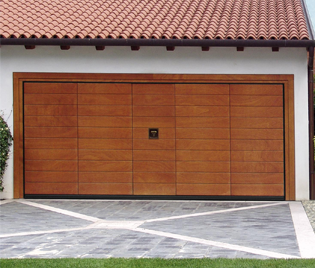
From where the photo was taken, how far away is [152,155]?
1212 centimetres

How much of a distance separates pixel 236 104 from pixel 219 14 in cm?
258

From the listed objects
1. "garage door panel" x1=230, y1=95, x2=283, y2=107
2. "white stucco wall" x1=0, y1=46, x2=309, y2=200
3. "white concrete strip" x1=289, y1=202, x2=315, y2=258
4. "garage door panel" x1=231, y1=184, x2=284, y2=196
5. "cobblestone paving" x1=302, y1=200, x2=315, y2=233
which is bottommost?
"white concrete strip" x1=289, y1=202, x2=315, y2=258

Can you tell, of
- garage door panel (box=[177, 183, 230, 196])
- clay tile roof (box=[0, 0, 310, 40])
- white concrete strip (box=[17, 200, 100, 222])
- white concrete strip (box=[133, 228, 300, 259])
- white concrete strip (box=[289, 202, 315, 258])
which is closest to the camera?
white concrete strip (box=[133, 228, 300, 259])

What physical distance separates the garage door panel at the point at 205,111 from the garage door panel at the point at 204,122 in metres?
0.08

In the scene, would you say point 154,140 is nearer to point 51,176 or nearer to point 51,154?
point 51,154

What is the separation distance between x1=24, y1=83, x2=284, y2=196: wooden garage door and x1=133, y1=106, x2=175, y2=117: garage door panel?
0.02 m

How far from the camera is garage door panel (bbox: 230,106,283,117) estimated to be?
470 inches

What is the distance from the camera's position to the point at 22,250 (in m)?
7.05

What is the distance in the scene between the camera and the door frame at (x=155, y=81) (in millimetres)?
11875

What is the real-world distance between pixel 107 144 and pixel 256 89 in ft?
11.1

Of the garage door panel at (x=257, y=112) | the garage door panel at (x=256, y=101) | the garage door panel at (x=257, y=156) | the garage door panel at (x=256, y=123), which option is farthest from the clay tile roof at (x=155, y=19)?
the garage door panel at (x=257, y=156)

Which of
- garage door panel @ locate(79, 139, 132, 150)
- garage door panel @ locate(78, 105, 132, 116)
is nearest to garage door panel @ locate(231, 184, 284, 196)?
garage door panel @ locate(79, 139, 132, 150)

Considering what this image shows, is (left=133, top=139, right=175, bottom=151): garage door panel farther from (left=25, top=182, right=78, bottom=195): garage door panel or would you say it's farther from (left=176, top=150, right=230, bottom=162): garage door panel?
(left=25, top=182, right=78, bottom=195): garage door panel

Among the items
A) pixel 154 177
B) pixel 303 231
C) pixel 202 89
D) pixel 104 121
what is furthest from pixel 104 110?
pixel 303 231
